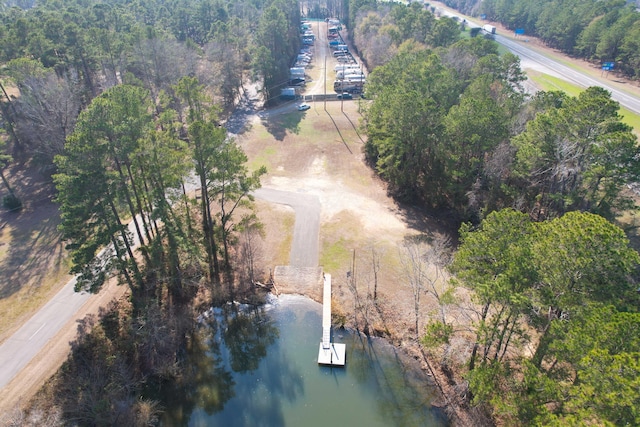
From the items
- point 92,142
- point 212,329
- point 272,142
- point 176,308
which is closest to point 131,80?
point 272,142

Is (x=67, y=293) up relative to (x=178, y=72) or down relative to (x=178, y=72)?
down

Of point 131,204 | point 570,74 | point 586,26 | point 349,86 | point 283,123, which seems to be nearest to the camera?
point 131,204

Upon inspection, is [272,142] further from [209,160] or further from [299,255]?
[209,160]

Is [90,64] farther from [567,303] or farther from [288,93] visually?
[567,303]

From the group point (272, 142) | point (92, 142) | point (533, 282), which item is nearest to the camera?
point (533, 282)

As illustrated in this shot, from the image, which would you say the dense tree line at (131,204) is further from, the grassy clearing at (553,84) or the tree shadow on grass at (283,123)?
the grassy clearing at (553,84)

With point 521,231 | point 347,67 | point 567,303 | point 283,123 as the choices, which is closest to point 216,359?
point 521,231

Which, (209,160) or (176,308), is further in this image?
(176,308)
